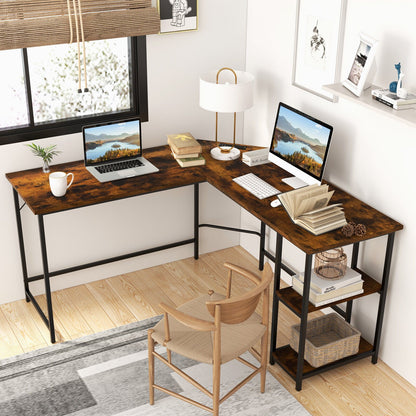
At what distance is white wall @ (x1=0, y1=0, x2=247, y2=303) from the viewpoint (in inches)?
159

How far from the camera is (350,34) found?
3455mm

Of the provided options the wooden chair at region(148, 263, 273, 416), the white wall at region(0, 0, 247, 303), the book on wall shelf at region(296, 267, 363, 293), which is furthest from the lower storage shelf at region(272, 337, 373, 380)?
the white wall at region(0, 0, 247, 303)

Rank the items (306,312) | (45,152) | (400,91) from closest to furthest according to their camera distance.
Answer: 1. (400,91)
2. (306,312)
3. (45,152)

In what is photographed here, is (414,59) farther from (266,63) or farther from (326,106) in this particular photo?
Result: (266,63)

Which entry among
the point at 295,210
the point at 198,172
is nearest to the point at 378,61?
the point at 295,210

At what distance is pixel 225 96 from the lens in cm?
388

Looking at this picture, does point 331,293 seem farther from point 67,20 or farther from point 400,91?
point 67,20

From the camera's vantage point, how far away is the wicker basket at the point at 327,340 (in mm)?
3492

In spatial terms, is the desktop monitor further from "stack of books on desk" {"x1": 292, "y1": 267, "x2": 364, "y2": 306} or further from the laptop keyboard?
the laptop keyboard

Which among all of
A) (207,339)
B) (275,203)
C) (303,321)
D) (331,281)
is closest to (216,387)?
(207,339)

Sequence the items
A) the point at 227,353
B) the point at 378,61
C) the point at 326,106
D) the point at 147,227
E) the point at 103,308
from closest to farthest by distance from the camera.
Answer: the point at 227,353, the point at 378,61, the point at 326,106, the point at 103,308, the point at 147,227

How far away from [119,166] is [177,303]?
0.92m

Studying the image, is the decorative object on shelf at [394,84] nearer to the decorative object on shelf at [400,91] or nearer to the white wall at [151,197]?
the decorative object on shelf at [400,91]

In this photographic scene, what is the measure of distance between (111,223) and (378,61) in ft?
6.41
